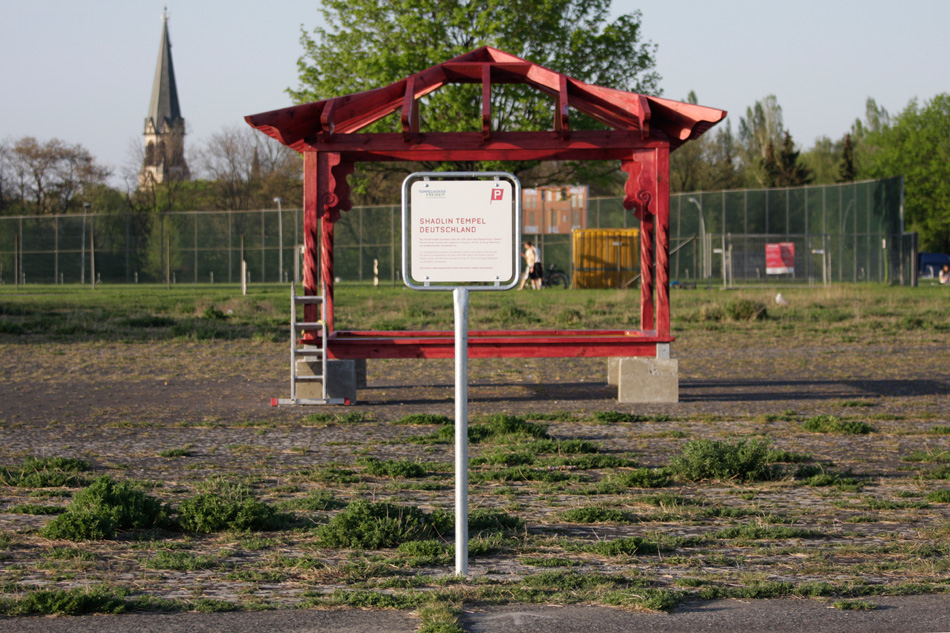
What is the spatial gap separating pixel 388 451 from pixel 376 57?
77.4ft

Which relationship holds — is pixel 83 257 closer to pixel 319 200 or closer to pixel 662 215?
pixel 319 200

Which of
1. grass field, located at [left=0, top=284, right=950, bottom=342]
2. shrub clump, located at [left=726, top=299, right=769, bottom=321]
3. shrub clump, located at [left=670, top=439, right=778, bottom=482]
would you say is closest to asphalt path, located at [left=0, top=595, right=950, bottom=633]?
shrub clump, located at [left=670, top=439, right=778, bottom=482]

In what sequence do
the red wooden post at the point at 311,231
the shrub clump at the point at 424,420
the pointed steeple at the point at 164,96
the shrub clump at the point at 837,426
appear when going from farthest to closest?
the pointed steeple at the point at 164,96
the red wooden post at the point at 311,231
the shrub clump at the point at 424,420
the shrub clump at the point at 837,426

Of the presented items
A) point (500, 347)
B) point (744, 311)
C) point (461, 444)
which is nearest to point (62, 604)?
point (461, 444)

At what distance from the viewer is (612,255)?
143ft

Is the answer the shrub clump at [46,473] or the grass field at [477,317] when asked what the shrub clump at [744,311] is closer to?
the grass field at [477,317]

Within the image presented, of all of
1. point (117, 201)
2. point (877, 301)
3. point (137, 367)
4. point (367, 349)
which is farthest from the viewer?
point (117, 201)

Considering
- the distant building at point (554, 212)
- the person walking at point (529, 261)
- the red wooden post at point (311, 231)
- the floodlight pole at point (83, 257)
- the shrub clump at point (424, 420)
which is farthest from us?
the distant building at point (554, 212)

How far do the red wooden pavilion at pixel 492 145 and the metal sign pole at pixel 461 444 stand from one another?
578 centimetres

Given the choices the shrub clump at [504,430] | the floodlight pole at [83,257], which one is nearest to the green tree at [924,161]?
the floodlight pole at [83,257]

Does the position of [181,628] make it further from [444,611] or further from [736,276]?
[736,276]

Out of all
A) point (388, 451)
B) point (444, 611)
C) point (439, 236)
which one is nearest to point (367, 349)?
point (388, 451)

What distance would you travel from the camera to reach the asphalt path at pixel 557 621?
12.8 feet

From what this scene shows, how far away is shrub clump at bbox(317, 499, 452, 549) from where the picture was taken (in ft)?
16.8
